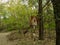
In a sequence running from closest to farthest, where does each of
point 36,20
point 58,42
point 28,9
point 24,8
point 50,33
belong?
1. point 58,42
2. point 36,20
3. point 50,33
4. point 28,9
5. point 24,8

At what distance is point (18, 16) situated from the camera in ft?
66.7

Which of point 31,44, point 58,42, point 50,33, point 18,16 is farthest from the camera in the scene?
point 18,16

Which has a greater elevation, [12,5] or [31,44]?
[12,5]

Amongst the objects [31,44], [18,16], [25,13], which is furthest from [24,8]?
[31,44]

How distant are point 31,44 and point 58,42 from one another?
7.64 metres

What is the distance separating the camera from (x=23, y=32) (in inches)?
832

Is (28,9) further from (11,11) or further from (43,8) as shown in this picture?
(11,11)

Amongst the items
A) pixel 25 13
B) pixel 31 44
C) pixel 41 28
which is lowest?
pixel 31 44

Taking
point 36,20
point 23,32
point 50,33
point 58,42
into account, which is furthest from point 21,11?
point 58,42

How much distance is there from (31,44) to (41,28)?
186 centimetres

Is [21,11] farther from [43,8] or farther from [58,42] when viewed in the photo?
[58,42]

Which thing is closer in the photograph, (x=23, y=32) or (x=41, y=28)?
(x=41, y=28)

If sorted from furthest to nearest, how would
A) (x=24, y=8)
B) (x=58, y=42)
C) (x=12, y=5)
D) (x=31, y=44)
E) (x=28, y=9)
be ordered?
Answer: (x=12, y=5) → (x=24, y=8) → (x=28, y=9) → (x=31, y=44) → (x=58, y=42)

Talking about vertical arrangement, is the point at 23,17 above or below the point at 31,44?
above
